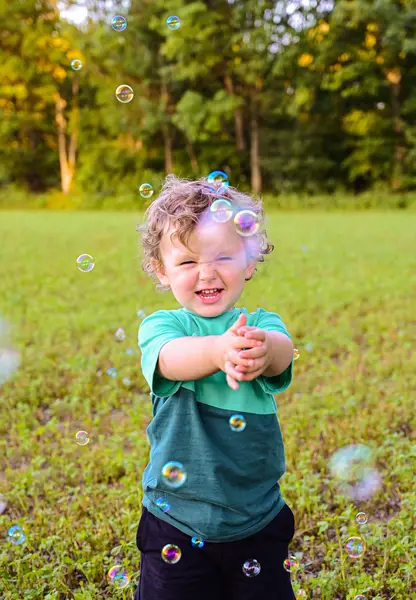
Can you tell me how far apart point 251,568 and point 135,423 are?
8.00 feet

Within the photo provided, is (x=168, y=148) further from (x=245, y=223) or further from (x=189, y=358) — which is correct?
(x=189, y=358)

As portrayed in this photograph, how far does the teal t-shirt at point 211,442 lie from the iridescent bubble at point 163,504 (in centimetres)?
1

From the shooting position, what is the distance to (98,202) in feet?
92.5

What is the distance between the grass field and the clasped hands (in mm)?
1420

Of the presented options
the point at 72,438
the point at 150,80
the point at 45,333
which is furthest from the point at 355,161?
the point at 72,438

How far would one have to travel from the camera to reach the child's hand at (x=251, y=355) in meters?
1.44

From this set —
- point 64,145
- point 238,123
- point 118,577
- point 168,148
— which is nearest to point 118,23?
point 118,577

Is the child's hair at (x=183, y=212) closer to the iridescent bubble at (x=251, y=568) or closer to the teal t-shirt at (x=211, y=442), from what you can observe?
the teal t-shirt at (x=211, y=442)

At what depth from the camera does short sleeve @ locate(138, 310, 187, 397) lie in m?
1.67

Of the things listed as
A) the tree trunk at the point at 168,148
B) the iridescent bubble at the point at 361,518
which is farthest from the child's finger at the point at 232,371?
the tree trunk at the point at 168,148

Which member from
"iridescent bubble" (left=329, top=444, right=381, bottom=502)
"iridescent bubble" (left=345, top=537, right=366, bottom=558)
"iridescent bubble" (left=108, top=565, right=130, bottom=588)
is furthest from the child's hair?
"iridescent bubble" (left=329, top=444, right=381, bottom=502)

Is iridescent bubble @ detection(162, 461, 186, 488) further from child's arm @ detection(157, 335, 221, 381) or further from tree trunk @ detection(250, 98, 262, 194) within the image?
tree trunk @ detection(250, 98, 262, 194)

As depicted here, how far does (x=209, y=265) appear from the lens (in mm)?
1665

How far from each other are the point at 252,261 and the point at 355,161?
89.8ft
